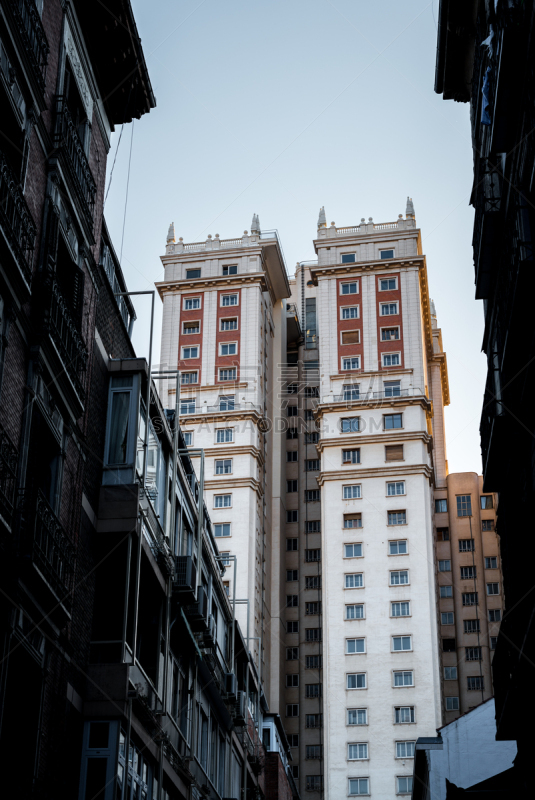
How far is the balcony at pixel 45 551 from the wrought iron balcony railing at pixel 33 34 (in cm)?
784

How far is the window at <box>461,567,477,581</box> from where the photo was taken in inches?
4035

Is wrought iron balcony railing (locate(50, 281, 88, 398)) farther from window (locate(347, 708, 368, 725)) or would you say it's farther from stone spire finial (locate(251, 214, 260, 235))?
stone spire finial (locate(251, 214, 260, 235))

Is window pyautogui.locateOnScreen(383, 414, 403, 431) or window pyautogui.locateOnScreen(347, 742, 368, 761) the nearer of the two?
window pyautogui.locateOnScreen(347, 742, 368, 761)

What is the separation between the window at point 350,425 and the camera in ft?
323

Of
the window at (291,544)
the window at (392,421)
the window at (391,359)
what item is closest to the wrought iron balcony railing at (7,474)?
the window at (392,421)

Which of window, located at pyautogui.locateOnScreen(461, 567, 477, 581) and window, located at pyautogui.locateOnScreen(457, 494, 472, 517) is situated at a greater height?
window, located at pyautogui.locateOnScreen(457, 494, 472, 517)

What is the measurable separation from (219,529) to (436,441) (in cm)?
3442

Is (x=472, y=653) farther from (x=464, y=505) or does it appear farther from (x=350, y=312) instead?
(x=350, y=312)

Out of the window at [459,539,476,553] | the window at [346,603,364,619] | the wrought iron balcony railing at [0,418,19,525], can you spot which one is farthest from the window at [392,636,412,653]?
the wrought iron balcony railing at [0,418,19,525]

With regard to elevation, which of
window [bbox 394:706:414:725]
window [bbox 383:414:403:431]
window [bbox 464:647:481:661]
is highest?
window [bbox 383:414:403:431]

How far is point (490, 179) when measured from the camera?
81.0 feet

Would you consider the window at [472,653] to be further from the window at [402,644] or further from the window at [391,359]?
the window at [391,359]

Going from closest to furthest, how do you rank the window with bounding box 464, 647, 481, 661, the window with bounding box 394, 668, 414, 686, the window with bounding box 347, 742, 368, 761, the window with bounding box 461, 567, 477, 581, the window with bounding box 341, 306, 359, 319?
the window with bounding box 347, 742, 368, 761 → the window with bounding box 394, 668, 414, 686 → the window with bounding box 464, 647, 481, 661 → the window with bounding box 461, 567, 477, 581 → the window with bounding box 341, 306, 359, 319

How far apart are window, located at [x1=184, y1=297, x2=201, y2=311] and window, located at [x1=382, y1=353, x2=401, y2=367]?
18830 mm
